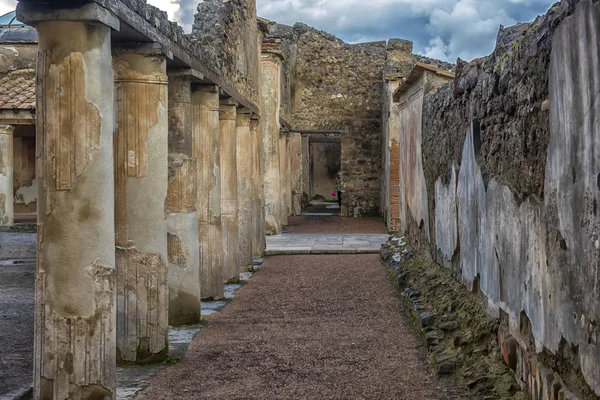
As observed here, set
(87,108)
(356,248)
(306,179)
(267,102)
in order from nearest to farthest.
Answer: (87,108) → (356,248) → (267,102) → (306,179)

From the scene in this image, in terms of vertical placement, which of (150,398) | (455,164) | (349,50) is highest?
(349,50)

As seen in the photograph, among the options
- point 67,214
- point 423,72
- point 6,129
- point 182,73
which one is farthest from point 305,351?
point 6,129

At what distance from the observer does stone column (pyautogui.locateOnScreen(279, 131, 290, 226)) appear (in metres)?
19.8

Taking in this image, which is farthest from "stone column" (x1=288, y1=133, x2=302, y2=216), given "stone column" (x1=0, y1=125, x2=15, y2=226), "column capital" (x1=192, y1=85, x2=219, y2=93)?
"column capital" (x1=192, y1=85, x2=219, y2=93)

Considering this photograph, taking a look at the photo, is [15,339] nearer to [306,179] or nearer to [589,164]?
[589,164]

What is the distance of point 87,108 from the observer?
444 centimetres

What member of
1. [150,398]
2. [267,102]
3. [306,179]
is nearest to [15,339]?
[150,398]

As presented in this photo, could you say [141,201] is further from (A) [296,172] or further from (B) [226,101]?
(A) [296,172]

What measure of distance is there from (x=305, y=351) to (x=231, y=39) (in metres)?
5.44

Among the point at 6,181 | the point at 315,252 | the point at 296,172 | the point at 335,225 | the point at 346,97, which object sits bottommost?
the point at 315,252

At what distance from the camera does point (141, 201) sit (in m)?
5.90

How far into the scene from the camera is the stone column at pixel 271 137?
1698 cm

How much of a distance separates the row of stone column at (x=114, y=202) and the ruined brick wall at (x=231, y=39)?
0.59 meters

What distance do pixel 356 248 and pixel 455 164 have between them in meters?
7.21
